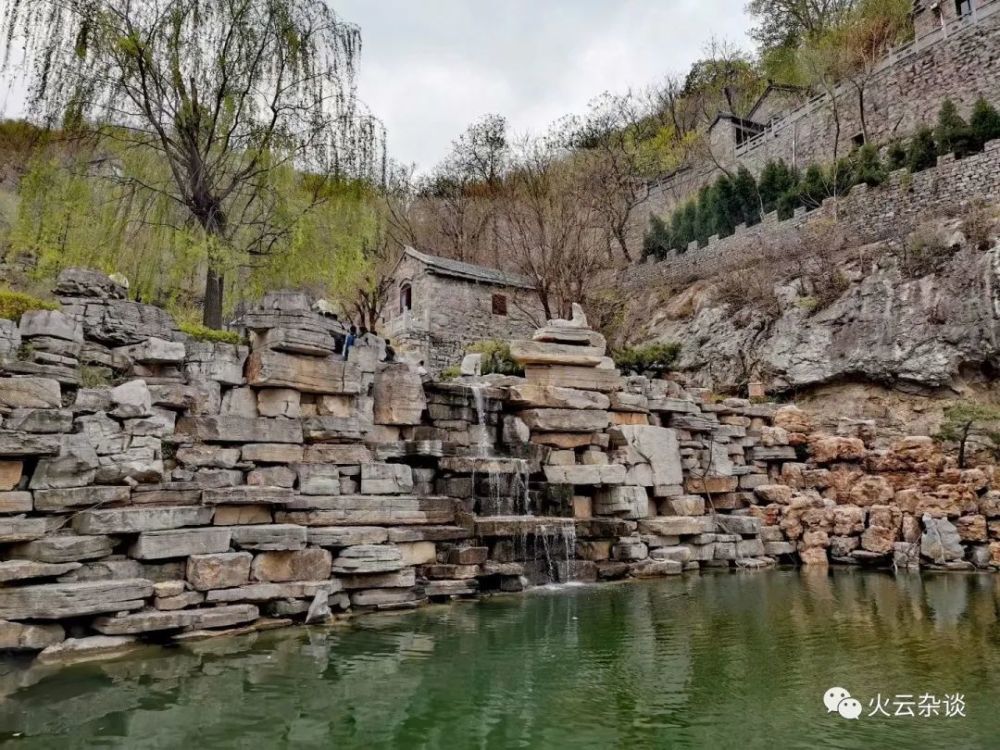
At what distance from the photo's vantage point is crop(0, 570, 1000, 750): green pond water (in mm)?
4320

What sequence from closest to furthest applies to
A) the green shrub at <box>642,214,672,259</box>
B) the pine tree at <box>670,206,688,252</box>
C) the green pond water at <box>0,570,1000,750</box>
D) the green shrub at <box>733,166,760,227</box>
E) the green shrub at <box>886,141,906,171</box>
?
the green pond water at <box>0,570,1000,750</box> → the green shrub at <box>886,141,906,171</box> → the green shrub at <box>733,166,760,227</box> → the pine tree at <box>670,206,688,252</box> → the green shrub at <box>642,214,672,259</box>

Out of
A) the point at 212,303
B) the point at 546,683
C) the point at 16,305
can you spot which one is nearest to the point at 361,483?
the point at 546,683

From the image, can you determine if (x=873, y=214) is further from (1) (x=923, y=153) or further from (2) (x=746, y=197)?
(2) (x=746, y=197)

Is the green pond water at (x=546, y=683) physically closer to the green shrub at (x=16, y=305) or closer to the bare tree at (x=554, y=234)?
the green shrub at (x=16, y=305)

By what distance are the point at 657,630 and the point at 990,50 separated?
92.3ft

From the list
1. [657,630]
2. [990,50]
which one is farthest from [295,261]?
[990,50]

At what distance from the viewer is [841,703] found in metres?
4.81

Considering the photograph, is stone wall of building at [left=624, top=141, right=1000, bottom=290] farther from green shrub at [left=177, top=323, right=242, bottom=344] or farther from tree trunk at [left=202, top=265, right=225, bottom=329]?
green shrub at [left=177, top=323, right=242, bottom=344]

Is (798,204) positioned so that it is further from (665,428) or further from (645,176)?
(665,428)

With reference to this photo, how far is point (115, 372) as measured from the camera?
8.55 m

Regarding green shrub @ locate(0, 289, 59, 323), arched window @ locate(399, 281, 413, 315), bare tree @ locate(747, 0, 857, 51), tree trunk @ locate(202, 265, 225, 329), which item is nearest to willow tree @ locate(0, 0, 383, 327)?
tree trunk @ locate(202, 265, 225, 329)

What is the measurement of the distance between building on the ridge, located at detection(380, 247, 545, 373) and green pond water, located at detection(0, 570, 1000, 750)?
1880cm

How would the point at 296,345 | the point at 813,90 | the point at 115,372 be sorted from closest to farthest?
1. the point at 115,372
2. the point at 296,345
3. the point at 813,90

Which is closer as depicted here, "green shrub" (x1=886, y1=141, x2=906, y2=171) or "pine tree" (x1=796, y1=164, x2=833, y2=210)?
"green shrub" (x1=886, y1=141, x2=906, y2=171)
